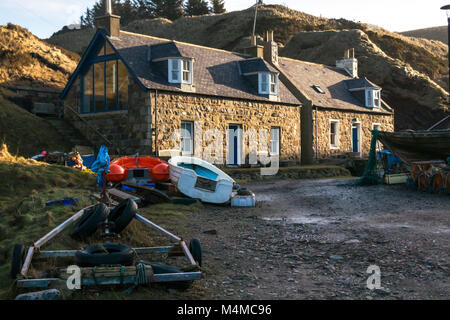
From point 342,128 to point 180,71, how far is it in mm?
12887

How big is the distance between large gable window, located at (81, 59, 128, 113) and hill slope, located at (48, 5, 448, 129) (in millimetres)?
26238

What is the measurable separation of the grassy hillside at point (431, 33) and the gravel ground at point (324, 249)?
372 feet

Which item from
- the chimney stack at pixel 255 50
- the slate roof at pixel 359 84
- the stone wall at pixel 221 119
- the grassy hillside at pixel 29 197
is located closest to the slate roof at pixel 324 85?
the slate roof at pixel 359 84

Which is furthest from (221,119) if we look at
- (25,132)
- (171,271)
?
(171,271)

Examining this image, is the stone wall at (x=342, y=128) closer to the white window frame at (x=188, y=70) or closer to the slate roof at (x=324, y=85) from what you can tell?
the slate roof at (x=324, y=85)

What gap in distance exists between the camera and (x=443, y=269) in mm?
6293

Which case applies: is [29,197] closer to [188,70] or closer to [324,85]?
[188,70]

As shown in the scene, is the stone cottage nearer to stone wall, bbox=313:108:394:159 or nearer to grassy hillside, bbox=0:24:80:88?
stone wall, bbox=313:108:394:159

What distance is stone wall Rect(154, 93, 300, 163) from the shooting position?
69.6 ft

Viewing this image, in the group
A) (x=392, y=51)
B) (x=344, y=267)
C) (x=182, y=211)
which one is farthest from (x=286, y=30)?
(x=344, y=267)

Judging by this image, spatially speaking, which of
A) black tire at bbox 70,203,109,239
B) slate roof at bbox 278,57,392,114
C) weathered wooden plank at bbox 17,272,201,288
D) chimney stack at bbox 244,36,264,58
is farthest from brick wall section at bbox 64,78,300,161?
weathered wooden plank at bbox 17,272,201,288

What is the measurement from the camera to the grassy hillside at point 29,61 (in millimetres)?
26938

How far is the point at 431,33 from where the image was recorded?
11781 centimetres
